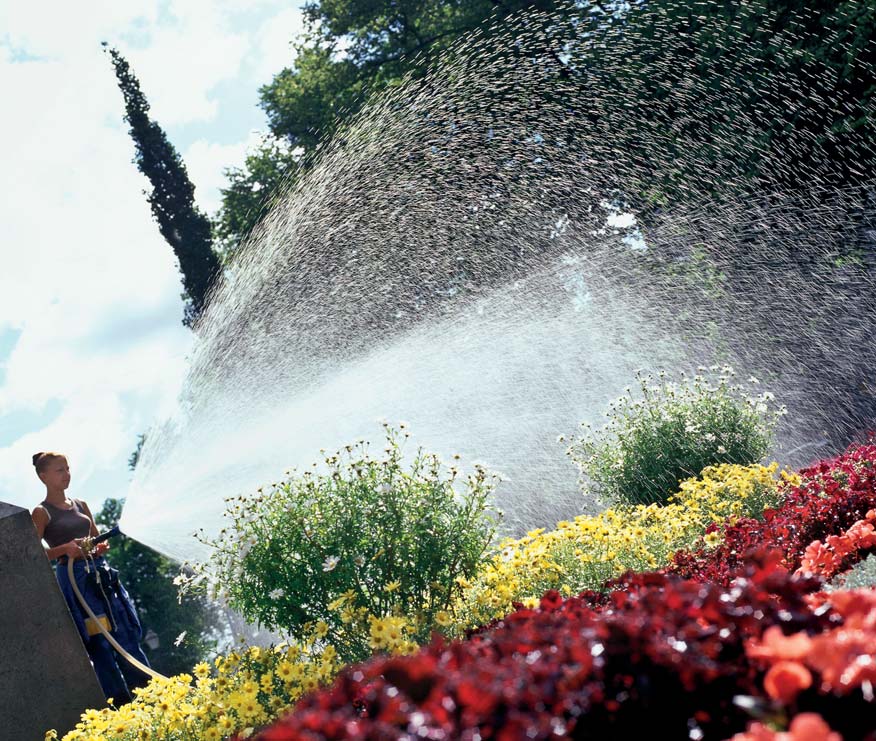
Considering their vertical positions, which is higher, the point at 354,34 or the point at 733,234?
the point at 354,34

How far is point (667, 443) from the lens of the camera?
26.1 ft

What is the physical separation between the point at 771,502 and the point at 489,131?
11622 mm

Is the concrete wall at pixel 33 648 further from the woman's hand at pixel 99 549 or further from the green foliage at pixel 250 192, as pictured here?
the green foliage at pixel 250 192

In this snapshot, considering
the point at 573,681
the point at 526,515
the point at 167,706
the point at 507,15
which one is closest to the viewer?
the point at 573,681

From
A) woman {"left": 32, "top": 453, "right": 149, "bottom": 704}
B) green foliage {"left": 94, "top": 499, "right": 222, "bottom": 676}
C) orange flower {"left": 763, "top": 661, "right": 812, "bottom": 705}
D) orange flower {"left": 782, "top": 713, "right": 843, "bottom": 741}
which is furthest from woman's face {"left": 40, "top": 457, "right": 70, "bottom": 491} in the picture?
green foliage {"left": 94, "top": 499, "right": 222, "bottom": 676}

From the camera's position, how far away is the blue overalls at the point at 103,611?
607cm

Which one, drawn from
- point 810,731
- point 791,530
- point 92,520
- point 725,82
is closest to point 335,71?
point 725,82

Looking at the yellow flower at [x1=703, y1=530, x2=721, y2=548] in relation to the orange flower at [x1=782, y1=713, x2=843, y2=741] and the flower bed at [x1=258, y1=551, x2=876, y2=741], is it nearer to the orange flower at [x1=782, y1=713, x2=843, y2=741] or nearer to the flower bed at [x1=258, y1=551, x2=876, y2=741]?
the flower bed at [x1=258, y1=551, x2=876, y2=741]

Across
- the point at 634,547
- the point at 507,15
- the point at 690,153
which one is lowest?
the point at 634,547

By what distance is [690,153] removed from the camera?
603 inches

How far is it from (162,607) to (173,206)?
34.0 ft

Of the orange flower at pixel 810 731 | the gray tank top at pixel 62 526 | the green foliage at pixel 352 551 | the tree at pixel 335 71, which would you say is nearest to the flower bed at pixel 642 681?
the orange flower at pixel 810 731

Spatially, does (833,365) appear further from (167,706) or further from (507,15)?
(167,706)

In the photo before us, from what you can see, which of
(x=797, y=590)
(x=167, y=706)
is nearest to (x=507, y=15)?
(x=167, y=706)
